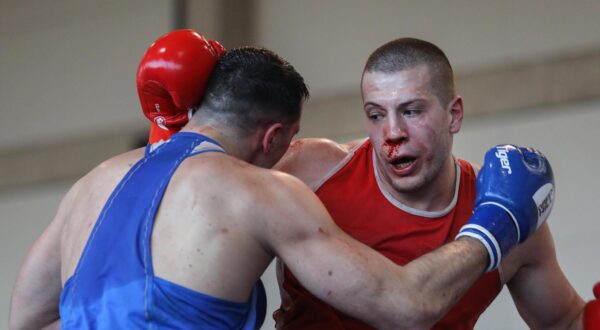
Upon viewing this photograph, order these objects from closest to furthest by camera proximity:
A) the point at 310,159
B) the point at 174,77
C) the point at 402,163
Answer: the point at 174,77, the point at 402,163, the point at 310,159

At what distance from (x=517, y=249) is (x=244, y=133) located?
106 cm

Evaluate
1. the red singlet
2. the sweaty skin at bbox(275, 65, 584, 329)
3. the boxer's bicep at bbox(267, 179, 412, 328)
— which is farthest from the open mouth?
the boxer's bicep at bbox(267, 179, 412, 328)

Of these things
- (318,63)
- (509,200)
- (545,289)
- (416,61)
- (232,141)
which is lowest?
(318,63)

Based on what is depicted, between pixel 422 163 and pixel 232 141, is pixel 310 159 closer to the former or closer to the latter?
pixel 422 163

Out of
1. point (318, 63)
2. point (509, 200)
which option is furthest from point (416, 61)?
point (318, 63)

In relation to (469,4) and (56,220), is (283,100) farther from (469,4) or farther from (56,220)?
(469,4)

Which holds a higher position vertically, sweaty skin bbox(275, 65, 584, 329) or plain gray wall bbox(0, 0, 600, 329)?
sweaty skin bbox(275, 65, 584, 329)

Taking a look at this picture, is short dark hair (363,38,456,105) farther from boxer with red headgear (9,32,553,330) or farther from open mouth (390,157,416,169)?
boxer with red headgear (9,32,553,330)

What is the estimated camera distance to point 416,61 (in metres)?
3.05

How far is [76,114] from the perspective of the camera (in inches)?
287

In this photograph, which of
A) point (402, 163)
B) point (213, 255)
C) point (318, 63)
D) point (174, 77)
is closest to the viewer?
point (213, 255)

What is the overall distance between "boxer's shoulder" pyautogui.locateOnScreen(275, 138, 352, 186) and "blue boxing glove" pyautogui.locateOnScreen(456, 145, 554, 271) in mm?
542

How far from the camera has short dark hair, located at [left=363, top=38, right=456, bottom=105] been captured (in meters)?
3.04

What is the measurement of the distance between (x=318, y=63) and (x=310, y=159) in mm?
3479
